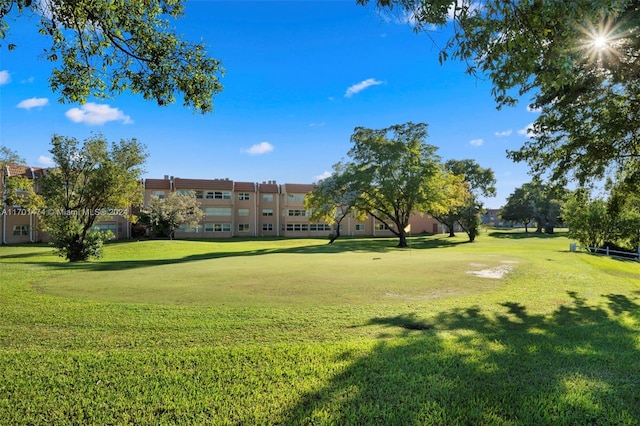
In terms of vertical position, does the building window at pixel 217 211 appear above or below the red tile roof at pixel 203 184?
below

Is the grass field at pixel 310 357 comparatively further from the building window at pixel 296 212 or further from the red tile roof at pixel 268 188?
the building window at pixel 296 212

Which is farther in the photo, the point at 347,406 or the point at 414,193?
the point at 414,193

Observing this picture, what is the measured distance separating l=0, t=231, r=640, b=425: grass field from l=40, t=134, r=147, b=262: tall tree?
43.1 ft

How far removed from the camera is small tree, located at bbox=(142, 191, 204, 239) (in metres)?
51.3

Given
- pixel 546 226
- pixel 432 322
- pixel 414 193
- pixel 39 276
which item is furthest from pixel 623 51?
pixel 546 226

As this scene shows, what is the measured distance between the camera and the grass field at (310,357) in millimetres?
3668

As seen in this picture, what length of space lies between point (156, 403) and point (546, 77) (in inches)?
258

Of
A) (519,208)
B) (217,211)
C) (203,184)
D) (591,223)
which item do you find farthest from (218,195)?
(519,208)

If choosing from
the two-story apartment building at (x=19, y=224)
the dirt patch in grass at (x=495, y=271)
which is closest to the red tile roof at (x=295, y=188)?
the two-story apartment building at (x=19, y=224)

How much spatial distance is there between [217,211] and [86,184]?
3986 centimetres

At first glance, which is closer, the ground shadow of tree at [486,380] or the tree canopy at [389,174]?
the ground shadow of tree at [486,380]

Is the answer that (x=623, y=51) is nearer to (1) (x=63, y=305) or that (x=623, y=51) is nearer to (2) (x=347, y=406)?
(2) (x=347, y=406)

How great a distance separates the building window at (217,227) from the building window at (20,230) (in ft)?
80.6

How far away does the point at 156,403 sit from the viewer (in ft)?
12.2
